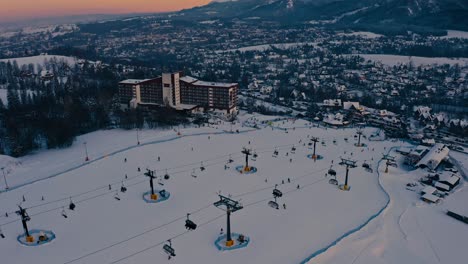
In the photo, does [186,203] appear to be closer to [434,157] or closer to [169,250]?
[169,250]

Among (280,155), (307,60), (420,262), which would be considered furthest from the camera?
(307,60)

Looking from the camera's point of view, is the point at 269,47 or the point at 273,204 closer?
the point at 273,204

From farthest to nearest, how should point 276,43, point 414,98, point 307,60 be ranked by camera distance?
point 276,43 < point 307,60 < point 414,98

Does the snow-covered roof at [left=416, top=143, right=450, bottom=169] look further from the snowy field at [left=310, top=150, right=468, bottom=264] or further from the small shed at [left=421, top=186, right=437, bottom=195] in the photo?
the snowy field at [left=310, top=150, right=468, bottom=264]

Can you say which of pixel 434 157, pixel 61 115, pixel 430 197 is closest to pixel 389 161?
pixel 434 157

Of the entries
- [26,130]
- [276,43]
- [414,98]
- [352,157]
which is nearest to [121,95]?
[26,130]

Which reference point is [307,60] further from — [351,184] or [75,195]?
[75,195]

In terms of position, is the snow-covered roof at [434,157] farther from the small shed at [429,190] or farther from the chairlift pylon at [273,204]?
the chairlift pylon at [273,204]
